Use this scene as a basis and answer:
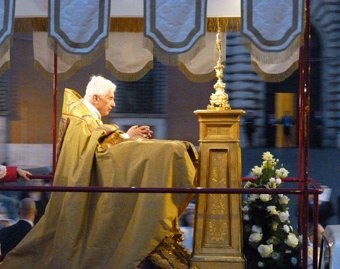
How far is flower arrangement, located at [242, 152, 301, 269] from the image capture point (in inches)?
234

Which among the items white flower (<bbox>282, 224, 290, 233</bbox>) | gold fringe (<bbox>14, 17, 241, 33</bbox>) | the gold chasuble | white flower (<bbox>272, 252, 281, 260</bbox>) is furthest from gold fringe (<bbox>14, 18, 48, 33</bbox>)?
white flower (<bbox>272, 252, 281, 260</bbox>)

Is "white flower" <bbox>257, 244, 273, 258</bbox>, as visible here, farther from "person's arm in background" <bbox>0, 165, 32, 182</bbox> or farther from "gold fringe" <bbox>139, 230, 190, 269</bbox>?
"person's arm in background" <bbox>0, 165, 32, 182</bbox>

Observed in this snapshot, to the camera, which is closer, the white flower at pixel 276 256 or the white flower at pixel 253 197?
the white flower at pixel 276 256

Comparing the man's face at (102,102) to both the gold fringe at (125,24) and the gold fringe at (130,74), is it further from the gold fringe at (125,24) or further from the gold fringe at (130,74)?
the gold fringe at (125,24)

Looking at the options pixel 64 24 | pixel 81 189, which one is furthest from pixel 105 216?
pixel 64 24

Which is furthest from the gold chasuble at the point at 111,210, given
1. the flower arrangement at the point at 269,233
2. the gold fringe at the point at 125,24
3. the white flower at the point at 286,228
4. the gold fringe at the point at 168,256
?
the gold fringe at the point at 125,24

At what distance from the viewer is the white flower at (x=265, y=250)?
589 cm

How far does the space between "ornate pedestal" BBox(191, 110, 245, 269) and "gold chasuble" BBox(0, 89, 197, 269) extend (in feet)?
0.43

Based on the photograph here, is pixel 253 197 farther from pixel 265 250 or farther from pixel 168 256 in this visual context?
pixel 168 256

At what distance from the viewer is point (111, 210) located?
6.00 m

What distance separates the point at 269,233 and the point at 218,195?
19.1 inches

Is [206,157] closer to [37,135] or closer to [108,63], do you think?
[108,63]

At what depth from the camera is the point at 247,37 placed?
538 cm

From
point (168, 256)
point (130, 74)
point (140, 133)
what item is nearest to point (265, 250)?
point (168, 256)
